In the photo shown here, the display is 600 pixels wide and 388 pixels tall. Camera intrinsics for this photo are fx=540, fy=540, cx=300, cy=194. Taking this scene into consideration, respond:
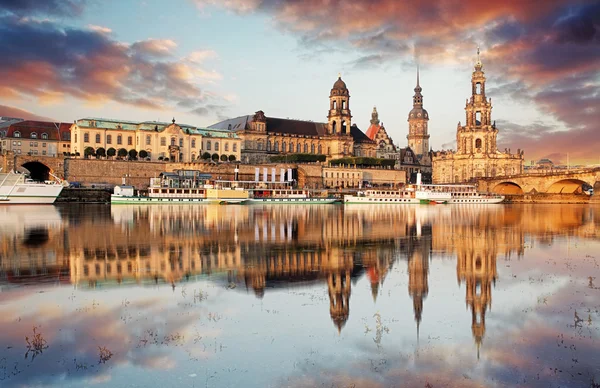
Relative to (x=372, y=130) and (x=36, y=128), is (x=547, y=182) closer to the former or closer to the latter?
(x=372, y=130)

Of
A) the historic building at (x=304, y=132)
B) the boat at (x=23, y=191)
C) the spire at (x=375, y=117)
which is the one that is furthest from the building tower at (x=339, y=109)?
the boat at (x=23, y=191)

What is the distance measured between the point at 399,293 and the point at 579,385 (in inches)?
197

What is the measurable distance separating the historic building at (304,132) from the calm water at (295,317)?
244 ft

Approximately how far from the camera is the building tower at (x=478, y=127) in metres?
101

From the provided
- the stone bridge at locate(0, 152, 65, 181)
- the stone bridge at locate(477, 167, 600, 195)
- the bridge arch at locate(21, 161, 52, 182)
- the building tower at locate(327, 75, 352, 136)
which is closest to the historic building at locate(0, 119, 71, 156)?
the bridge arch at locate(21, 161, 52, 182)

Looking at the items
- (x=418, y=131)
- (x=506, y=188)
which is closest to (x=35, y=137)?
(x=506, y=188)

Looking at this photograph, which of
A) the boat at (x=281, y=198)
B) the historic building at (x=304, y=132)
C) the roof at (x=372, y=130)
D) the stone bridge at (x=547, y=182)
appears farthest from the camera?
the roof at (x=372, y=130)

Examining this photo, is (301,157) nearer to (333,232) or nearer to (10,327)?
(333,232)

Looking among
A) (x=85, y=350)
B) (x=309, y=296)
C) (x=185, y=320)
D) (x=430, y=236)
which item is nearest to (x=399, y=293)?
(x=309, y=296)

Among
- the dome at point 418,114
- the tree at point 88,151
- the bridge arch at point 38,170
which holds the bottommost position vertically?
the bridge arch at point 38,170

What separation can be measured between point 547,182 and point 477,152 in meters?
24.3

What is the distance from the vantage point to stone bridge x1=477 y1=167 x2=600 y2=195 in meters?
69.6

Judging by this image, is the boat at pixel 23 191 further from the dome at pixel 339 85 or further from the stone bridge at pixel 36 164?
the dome at pixel 339 85

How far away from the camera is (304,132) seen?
98250 mm
